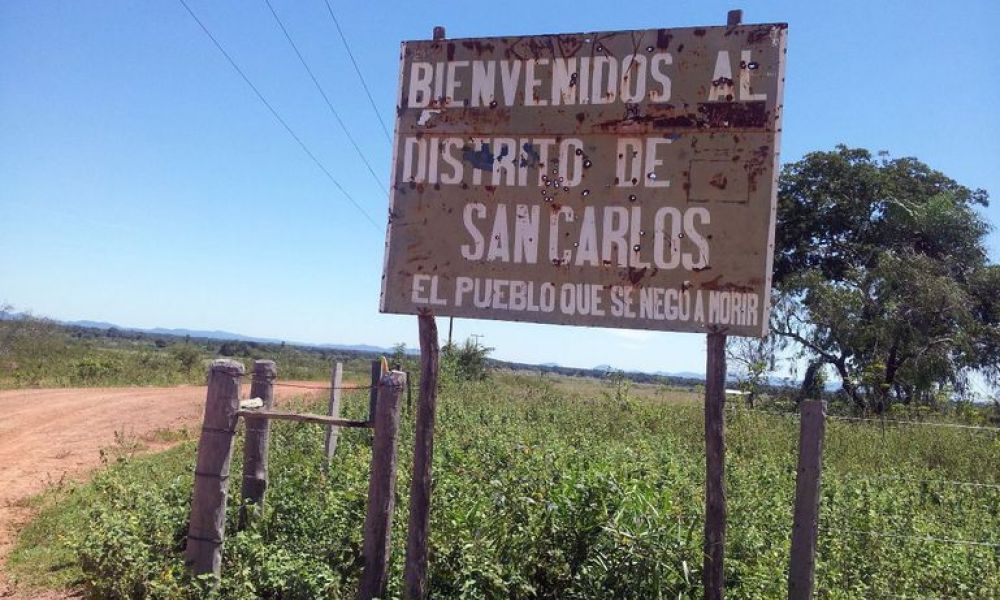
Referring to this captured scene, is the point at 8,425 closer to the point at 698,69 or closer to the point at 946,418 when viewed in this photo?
the point at 698,69

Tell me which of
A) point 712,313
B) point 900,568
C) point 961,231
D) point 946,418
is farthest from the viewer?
point 961,231

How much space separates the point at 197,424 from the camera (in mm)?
14445

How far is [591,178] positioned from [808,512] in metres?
2.08

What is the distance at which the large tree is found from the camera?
1569cm

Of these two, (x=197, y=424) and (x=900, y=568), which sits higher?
(x=900, y=568)

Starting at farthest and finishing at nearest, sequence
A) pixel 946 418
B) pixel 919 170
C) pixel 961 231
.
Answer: pixel 919 170
pixel 961 231
pixel 946 418

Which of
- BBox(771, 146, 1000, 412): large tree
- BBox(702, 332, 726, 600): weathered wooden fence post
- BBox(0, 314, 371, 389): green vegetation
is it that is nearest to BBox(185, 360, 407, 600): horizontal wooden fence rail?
BBox(702, 332, 726, 600): weathered wooden fence post

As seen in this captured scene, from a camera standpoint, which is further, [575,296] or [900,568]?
[900,568]

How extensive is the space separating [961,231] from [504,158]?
60.0 feet

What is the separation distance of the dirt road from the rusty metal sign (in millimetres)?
3184

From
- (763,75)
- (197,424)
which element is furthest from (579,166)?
(197,424)

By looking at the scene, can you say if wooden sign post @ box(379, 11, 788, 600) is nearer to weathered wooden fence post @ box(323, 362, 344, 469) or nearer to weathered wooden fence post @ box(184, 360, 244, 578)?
weathered wooden fence post @ box(184, 360, 244, 578)

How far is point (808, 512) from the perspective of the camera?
356cm

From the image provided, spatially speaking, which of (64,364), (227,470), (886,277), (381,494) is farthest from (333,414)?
(64,364)
